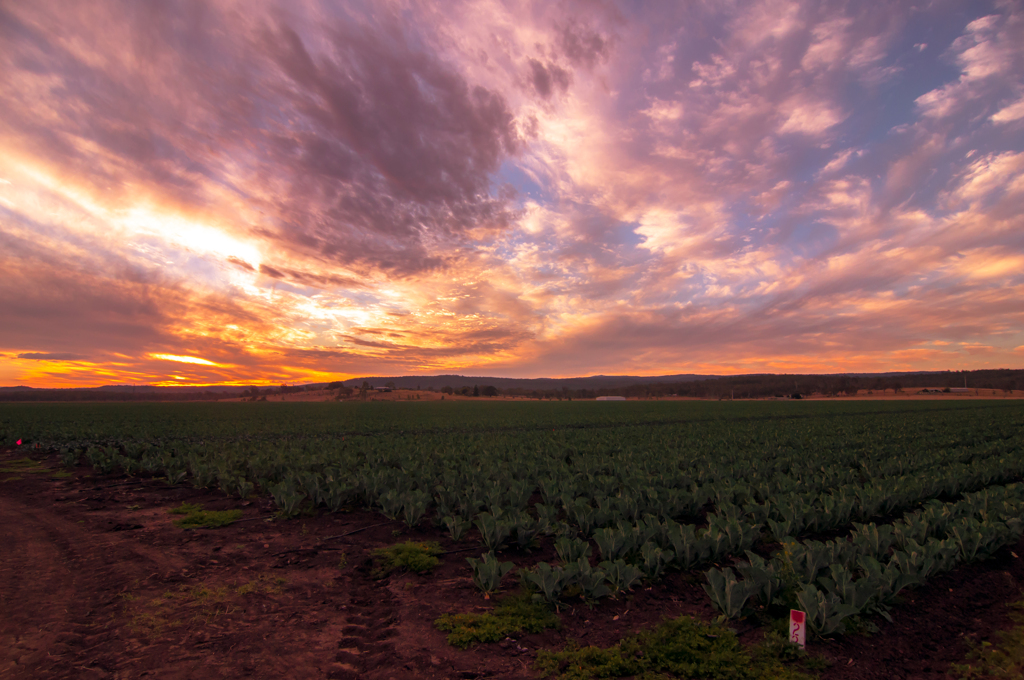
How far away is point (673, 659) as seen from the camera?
4.66 m

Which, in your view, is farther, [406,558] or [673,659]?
[406,558]

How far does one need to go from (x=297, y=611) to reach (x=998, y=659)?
7.76 meters

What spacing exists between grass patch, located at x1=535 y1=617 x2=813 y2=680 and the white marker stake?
0.25 m

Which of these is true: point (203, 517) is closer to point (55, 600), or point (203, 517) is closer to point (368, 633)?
point (55, 600)

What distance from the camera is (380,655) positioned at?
15.9 ft

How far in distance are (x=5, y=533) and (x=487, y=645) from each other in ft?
34.8

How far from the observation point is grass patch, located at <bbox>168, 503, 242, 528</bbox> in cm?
967

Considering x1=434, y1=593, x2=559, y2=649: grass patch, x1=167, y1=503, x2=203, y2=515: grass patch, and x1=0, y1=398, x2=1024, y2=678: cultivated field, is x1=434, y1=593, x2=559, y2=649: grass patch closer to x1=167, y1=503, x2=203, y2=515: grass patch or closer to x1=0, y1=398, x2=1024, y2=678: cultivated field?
x1=0, y1=398, x2=1024, y2=678: cultivated field

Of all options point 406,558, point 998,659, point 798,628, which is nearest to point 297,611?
point 406,558

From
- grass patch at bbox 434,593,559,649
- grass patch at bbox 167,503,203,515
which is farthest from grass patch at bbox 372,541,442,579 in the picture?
grass patch at bbox 167,503,203,515

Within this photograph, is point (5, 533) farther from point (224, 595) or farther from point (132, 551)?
point (224, 595)

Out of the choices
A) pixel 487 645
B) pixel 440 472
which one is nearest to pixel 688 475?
pixel 440 472

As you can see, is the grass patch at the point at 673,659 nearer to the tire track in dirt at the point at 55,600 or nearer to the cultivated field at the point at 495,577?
the cultivated field at the point at 495,577

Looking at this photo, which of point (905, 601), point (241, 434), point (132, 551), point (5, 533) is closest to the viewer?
point (905, 601)
